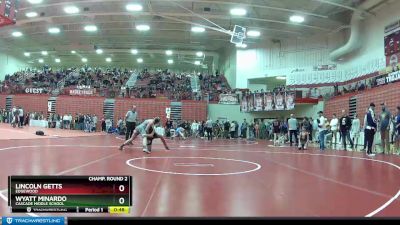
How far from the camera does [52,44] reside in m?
38.2

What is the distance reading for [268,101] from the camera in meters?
27.6

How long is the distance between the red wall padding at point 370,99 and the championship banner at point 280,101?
3.00 meters

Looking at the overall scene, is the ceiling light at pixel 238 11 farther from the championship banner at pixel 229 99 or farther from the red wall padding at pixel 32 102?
the red wall padding at pixel 32 102

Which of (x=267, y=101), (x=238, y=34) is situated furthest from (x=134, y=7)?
(x=267, y=101)

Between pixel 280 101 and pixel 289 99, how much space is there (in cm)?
71

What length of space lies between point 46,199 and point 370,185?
517 centimetres

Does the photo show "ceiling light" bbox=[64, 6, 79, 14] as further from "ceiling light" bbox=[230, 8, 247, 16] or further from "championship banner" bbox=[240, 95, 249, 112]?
"championship banner" bbox=[240, 95, 249, 112]

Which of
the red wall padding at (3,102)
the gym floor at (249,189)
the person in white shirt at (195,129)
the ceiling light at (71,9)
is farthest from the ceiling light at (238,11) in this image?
the red wall padding at (3,102)

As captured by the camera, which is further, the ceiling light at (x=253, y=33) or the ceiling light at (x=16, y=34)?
the ceiling light at (x=16, y=34)

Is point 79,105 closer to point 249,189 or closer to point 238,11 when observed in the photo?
point 238,11

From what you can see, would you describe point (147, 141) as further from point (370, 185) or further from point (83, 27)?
point (83, 27)

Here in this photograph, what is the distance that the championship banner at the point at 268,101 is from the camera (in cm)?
2729

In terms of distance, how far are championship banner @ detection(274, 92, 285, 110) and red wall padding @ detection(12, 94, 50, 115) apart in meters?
18.3

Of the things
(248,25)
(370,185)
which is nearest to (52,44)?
(248,25)
